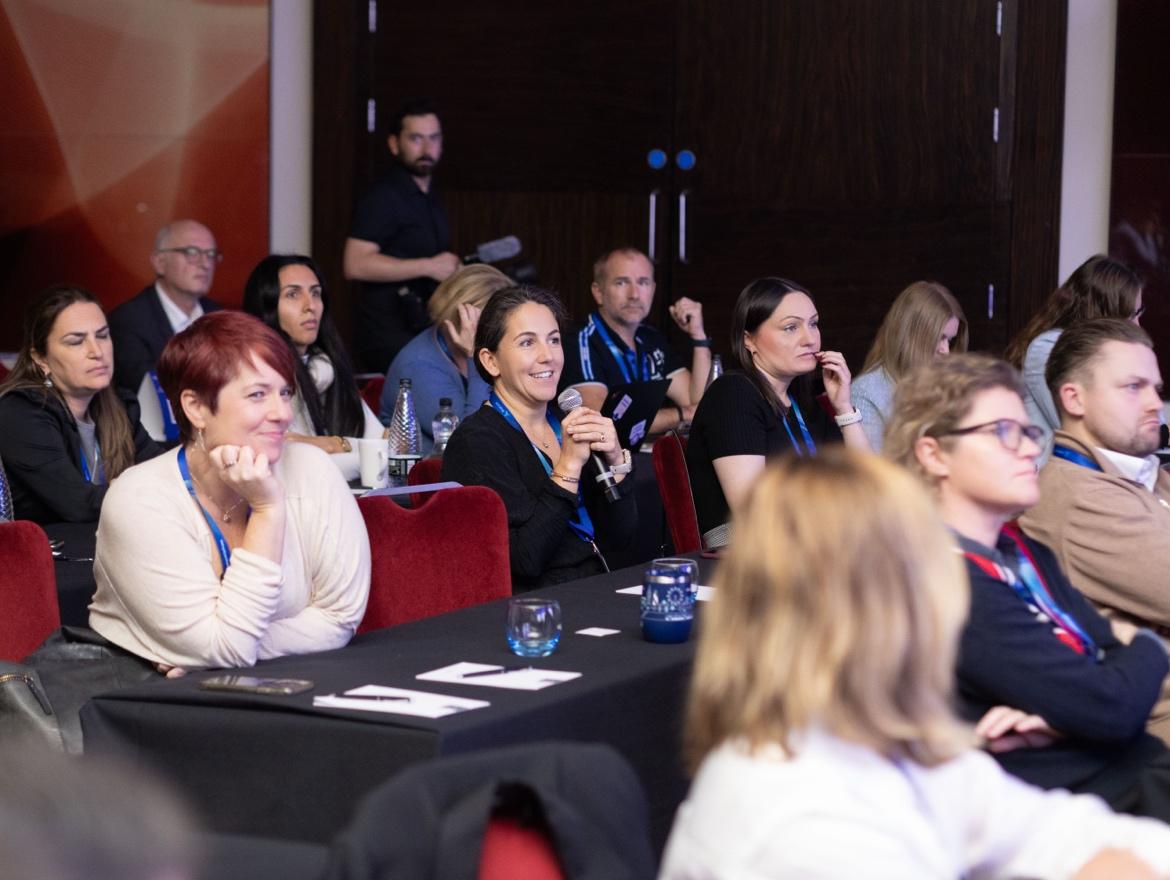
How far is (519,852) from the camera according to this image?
1700 mm

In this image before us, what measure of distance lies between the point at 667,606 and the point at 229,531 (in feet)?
2.49

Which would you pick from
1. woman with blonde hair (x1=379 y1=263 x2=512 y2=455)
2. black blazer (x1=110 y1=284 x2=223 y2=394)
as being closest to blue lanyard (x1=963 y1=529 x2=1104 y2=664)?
woman with blonde hair (x1=379 y1=263 x2=512 y2=455)

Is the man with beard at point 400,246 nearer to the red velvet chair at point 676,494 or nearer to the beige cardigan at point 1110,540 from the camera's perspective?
→ the red velvet chair at point 676,494

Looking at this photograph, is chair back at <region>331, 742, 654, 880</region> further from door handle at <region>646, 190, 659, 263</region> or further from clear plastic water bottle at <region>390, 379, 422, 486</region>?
door handle at <region>646, 190, 659, 263</region>

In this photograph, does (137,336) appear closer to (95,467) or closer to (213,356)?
(95,467)

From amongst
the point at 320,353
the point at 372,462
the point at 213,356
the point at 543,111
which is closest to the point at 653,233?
the point at 543,111

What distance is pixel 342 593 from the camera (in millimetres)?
2859

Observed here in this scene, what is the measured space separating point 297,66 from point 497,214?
128 cm

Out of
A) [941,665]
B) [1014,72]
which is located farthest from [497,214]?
[941,665]

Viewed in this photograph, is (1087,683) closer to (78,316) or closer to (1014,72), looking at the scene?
(78,316)

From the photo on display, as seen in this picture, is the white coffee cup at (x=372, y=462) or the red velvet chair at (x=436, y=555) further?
the white coffee cup at (x=372, y=462)

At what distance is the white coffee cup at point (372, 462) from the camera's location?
4.50 meters

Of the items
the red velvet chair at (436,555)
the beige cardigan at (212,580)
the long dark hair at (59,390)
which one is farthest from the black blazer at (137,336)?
the beige cardigan at (212,580)

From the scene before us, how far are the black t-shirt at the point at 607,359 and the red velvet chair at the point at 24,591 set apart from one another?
3.42 m
